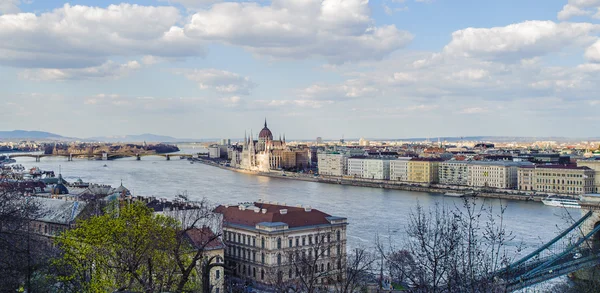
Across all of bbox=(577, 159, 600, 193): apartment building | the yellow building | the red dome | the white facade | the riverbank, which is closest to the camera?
the riverbank

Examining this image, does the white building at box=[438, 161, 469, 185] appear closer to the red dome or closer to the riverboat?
the riverboat

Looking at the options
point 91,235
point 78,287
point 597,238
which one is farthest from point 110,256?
point 597,238

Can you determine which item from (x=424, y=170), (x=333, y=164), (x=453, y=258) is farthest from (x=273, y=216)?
(x=333, y=164)

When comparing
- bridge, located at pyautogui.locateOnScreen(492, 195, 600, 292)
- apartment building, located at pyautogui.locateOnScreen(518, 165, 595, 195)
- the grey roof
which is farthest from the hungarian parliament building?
bridge, located at pyautogui.locateOnScreen(492, 195, 600, 292)

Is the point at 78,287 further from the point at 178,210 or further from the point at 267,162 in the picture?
the point at 267,162

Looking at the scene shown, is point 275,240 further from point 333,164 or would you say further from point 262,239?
point 333,164

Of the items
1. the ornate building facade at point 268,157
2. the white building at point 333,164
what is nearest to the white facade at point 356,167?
the white building at point 333,164
